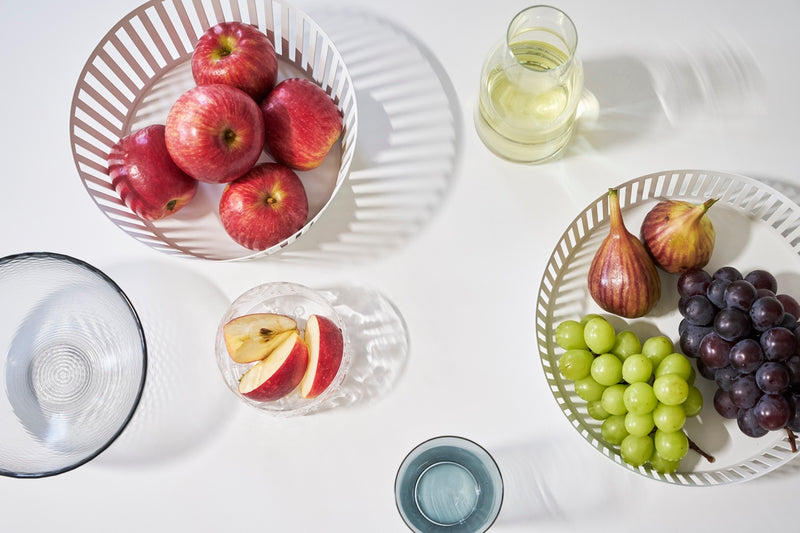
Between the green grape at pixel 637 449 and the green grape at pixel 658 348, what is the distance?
9 cm

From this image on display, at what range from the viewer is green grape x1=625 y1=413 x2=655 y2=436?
86 centimetres

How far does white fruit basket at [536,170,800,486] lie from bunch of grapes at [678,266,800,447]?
0.14ft

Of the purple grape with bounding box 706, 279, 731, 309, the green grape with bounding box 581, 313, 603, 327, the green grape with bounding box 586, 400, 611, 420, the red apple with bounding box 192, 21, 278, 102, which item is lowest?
the green grape with bounding box 586, 400, 611, 420

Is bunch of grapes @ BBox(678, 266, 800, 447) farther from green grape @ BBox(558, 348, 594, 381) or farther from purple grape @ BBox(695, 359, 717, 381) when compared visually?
green grape @ BBox(558, 348, 594, 381)

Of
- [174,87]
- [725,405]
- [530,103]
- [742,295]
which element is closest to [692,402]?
[725,405]

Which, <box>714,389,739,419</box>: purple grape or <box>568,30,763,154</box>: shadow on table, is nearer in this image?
<box>714,389,739,419</box>: purple grape

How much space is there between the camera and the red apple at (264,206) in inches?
35.8

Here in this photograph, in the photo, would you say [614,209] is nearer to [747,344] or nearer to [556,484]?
[747,344]

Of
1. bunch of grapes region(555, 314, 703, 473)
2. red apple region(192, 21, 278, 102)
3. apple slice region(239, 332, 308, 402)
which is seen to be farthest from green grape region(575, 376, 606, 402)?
red apple region(192, 21, 278, 102)

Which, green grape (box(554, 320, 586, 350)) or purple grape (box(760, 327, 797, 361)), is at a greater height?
green grape (box(554, 320, 586, 350))

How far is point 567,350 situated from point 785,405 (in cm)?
25

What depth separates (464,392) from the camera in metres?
0.96

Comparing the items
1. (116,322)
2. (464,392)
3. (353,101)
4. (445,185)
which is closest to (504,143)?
(445,185)

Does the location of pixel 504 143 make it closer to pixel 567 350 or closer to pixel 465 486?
pixel 567 350
